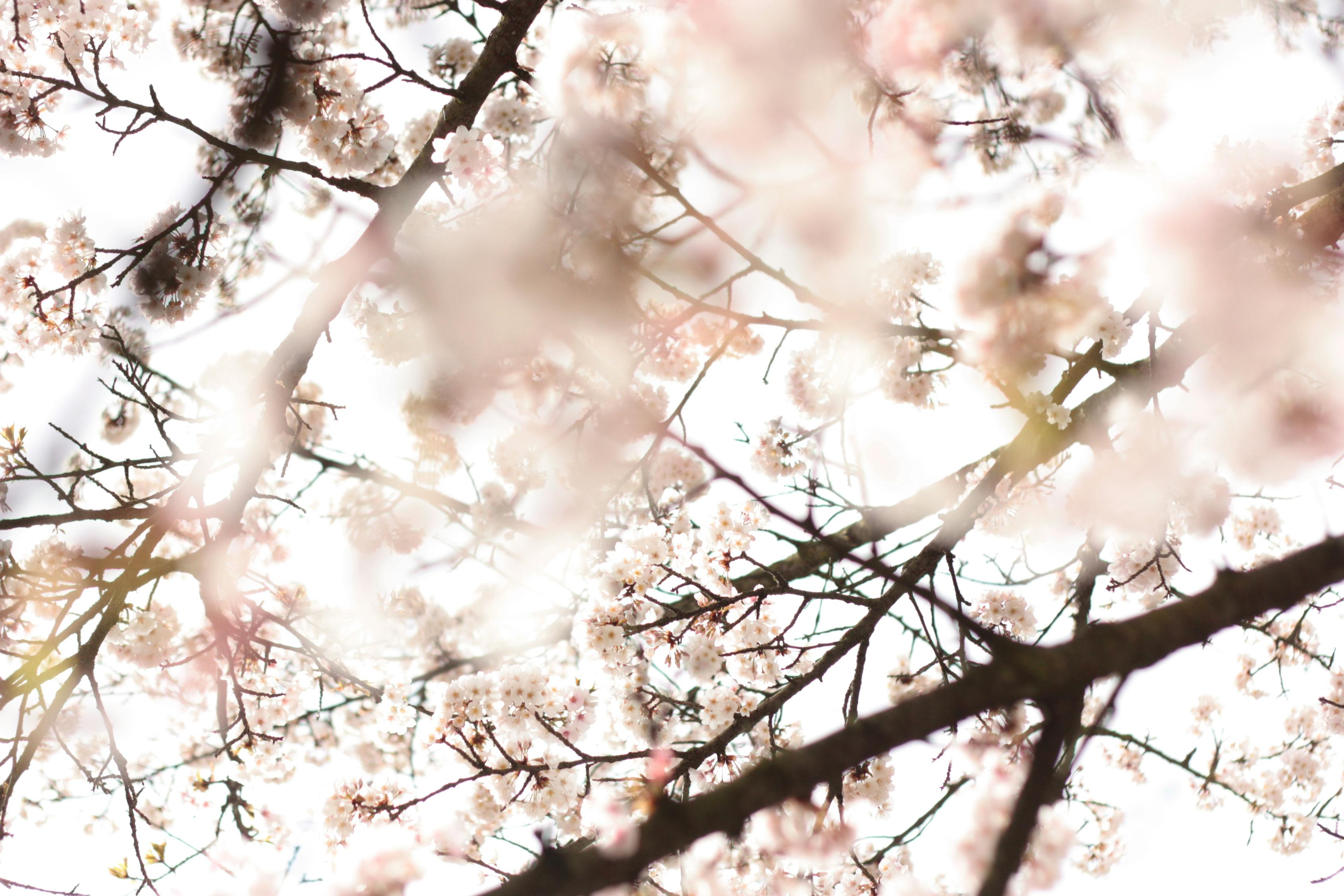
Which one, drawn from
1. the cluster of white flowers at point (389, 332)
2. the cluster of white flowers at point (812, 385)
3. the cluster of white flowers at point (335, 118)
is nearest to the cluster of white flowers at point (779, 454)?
the cluster of white flowers at point (812, 385)

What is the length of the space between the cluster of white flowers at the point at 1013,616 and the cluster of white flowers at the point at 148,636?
4342mm

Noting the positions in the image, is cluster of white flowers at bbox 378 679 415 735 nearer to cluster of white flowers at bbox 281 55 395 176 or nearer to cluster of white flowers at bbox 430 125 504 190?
cluster of white flowers at bbox 430 125 504 190

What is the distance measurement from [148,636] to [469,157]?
3141 mm

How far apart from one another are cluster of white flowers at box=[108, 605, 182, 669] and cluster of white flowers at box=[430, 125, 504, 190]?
260 cm

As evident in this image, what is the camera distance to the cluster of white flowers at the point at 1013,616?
13.5 ft

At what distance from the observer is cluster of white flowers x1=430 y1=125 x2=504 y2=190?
345cm

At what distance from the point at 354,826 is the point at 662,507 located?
2.17m

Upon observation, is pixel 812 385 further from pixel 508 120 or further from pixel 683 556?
pixel 508 120

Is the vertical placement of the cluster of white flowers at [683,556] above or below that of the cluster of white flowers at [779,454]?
below

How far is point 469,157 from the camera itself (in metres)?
3.47

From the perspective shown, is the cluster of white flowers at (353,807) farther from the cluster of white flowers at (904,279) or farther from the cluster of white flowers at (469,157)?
the cluster of white flowers at (904,279)

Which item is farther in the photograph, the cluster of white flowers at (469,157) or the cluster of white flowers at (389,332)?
the cluster of white flowers at (389,332)

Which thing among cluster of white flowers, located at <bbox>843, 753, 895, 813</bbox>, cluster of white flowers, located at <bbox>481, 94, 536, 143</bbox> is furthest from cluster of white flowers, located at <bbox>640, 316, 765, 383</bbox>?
cluster of white flowers, located at <bbox>843, 753, 895, 813</bbox>

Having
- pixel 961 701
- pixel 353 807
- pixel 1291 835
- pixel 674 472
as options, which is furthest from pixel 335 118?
pixel 1291 835
